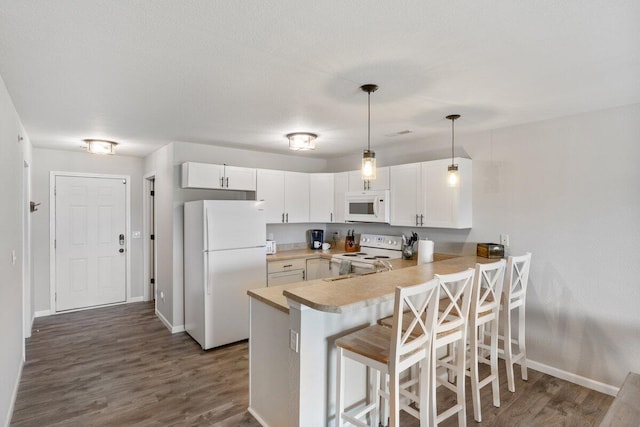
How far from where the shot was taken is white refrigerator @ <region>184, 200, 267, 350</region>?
3.62m

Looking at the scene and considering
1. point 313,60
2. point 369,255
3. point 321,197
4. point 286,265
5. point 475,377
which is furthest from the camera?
point 321,197

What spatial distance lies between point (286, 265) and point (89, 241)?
3145mm

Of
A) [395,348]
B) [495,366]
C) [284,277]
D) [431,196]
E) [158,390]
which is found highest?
[431,196]

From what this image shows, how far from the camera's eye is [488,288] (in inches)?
99.1

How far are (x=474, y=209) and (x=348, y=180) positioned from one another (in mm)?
1743

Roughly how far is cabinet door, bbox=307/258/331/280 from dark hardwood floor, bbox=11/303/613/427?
1.29 m

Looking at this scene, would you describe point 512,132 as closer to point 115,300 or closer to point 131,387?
point 131,387

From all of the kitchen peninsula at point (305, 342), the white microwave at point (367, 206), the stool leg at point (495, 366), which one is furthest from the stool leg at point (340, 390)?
the white microwave at point (367, 206)

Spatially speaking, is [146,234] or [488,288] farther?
[146,234]

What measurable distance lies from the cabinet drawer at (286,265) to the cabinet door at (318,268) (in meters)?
0.10

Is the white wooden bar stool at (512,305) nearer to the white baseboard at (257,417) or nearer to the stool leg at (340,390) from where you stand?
the stool leg at (340,390)

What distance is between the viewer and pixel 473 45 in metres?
1.72

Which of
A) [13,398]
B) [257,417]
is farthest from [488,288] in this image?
[13,398]

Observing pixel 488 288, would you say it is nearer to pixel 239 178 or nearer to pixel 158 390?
pixel 158 390
